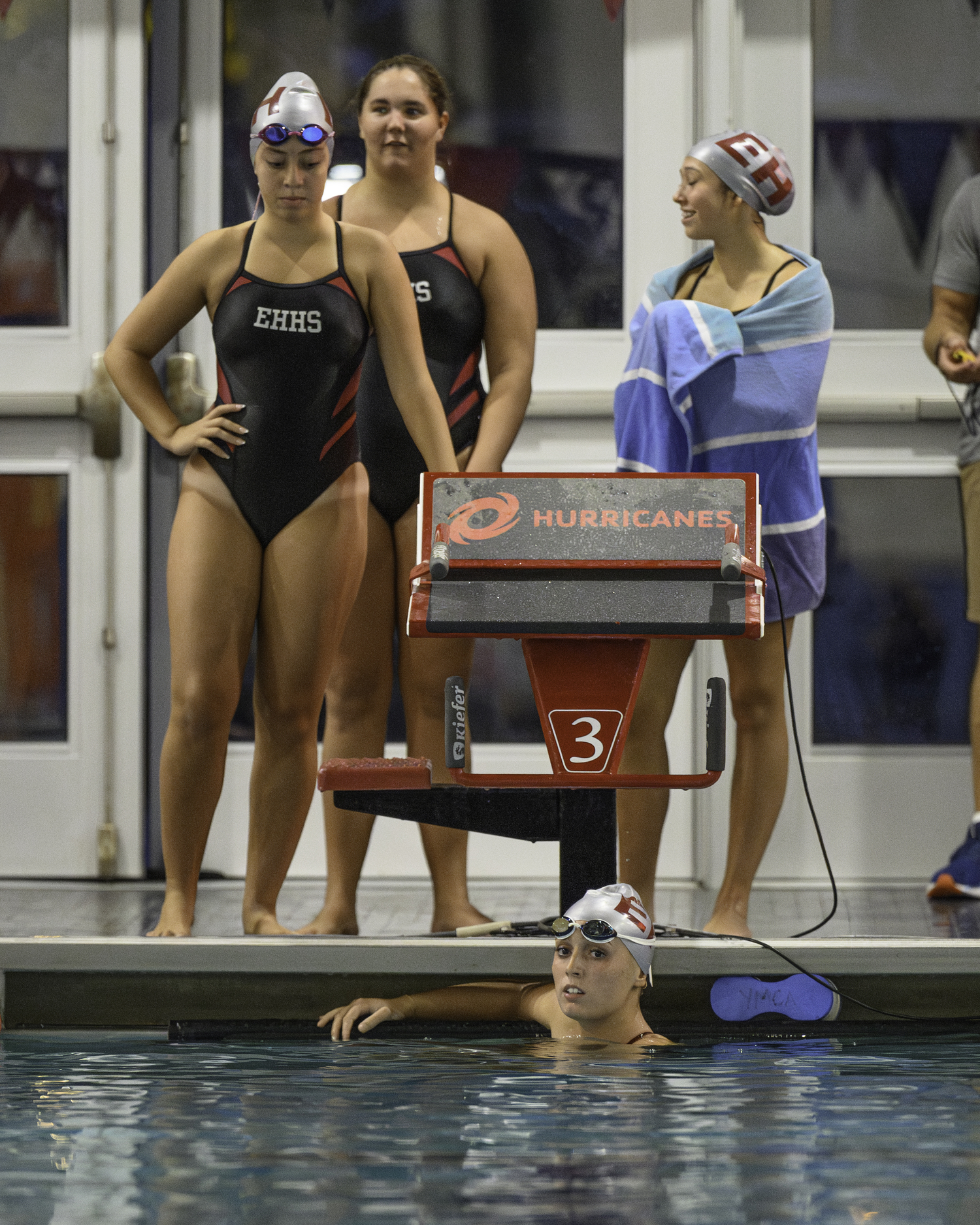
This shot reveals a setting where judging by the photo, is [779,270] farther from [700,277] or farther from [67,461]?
[67,461]

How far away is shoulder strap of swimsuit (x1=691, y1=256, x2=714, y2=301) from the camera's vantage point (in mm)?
3529

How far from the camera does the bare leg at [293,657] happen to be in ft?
10.8

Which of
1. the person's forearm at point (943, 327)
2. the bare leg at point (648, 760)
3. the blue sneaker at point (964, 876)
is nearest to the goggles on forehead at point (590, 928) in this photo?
the bare leg at point (648, 760)

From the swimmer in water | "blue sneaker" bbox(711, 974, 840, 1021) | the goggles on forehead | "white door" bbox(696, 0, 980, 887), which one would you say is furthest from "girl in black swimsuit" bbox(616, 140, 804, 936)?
"white door" bbox(696, 0, 980, 887)

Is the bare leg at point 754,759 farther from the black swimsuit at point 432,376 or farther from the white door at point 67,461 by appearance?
the white door at point 67,461

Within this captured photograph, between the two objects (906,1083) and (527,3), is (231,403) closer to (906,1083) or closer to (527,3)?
(906,1083)

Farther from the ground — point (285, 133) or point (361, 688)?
point (285, 133)

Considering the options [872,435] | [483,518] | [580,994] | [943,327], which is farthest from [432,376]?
[872,435]

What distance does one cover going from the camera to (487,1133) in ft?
7.20

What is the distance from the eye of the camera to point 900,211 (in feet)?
15.9

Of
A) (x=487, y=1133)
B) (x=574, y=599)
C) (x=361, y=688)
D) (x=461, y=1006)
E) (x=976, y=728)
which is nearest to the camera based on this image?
(x=487, y=1133)

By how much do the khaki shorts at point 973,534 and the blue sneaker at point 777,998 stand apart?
163 centimetres

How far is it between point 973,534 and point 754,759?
1.28 metres

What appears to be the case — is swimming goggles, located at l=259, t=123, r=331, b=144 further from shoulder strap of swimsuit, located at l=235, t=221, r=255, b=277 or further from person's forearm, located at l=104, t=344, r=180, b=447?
person's forearm, located at l=104, t=344, r=180, b=447
